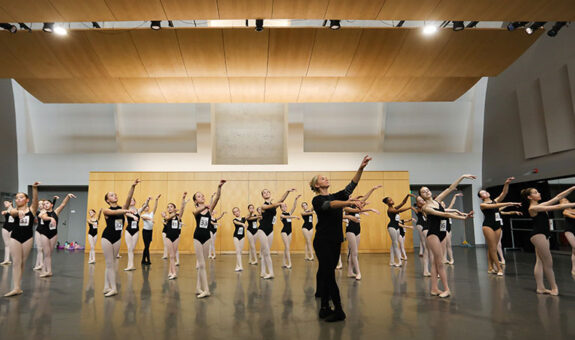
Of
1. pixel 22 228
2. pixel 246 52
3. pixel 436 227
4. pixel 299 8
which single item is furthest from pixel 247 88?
→ pixel 436 227

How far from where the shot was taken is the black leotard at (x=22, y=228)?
224 inches

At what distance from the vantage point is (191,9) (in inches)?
258

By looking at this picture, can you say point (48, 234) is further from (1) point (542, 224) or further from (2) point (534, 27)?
(2) point (534, 27)

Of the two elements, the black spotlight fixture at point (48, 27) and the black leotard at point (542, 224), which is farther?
the black spotlight fixture at point (48, 27)

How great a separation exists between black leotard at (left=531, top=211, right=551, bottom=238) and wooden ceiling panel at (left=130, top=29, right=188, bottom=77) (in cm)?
803

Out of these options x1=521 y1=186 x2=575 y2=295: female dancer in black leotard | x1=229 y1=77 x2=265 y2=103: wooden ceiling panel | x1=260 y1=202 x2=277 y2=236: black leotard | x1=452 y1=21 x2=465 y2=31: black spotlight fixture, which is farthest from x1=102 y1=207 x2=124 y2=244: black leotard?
x1=452 y1=21 x2=465 y2=31: black spotlight fixture

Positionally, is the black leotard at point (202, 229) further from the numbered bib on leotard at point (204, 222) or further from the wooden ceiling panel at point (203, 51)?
the wooden ceiling panel at point (203, 51)

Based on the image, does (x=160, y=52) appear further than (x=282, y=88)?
No

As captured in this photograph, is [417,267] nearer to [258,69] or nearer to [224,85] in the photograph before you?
[258,69]

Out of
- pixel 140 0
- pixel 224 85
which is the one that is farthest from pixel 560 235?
pixel 140 0

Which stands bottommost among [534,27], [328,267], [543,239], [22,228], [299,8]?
[328,267]

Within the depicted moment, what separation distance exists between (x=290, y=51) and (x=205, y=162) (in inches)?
328

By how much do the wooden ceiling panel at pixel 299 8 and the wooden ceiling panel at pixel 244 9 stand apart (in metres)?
0.16

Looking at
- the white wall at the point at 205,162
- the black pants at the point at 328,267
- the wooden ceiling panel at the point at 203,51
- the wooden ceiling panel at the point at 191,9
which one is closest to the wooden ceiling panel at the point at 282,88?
the wooden ceiling panel at the point at 203,51
